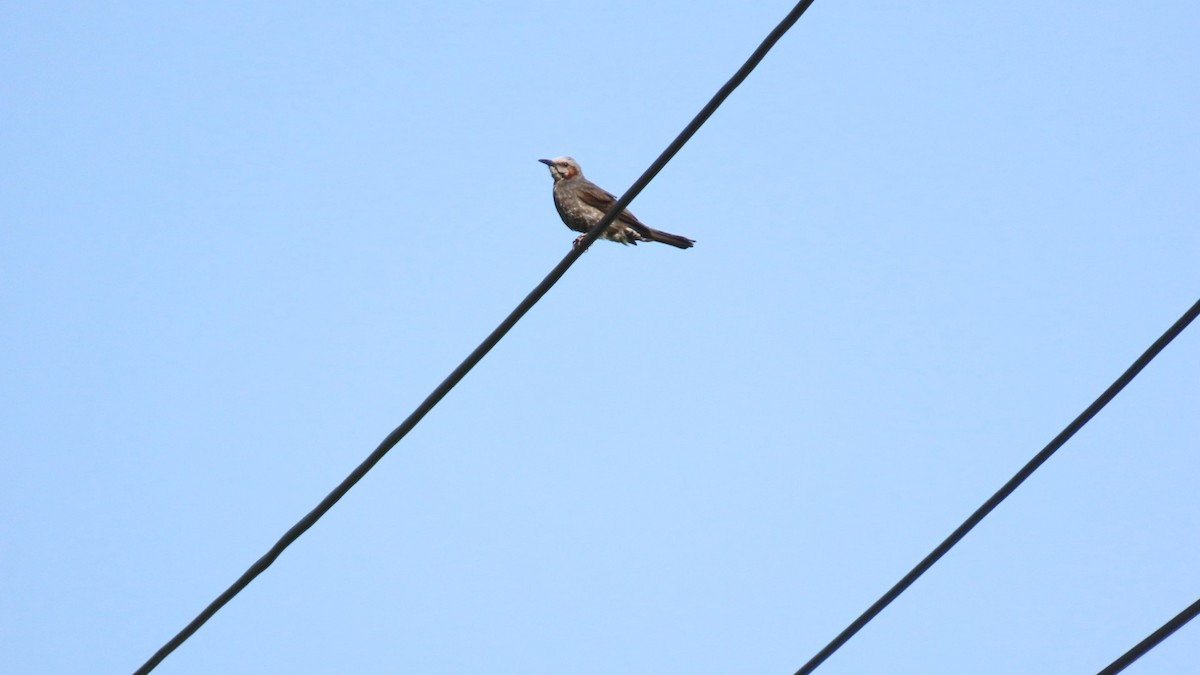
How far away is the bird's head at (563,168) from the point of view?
1234 cm

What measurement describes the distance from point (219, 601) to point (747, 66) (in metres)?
2.44

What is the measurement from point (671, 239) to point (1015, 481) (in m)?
6.46

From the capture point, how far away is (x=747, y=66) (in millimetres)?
4602

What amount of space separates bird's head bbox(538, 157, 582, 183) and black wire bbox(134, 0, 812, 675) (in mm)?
7362

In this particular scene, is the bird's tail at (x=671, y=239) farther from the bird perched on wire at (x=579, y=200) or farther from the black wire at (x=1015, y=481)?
the black wire at (x=1015, y=481)

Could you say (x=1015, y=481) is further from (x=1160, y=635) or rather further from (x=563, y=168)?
(x=563, y=168)

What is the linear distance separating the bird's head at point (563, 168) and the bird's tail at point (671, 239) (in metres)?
1.98

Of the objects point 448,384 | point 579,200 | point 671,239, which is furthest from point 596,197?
point 448,384

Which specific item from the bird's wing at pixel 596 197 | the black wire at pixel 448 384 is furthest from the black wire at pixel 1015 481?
the bird's wing at pixel 596 197

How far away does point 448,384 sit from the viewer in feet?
16.0

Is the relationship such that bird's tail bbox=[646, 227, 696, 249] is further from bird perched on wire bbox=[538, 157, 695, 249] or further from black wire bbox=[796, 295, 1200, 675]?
black wire bbox=[796, 295, 1200, 675]

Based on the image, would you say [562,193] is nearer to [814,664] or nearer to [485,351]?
[485,351]

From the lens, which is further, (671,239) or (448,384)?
(671,239)

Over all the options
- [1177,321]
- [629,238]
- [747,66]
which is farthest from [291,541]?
[629,238]
